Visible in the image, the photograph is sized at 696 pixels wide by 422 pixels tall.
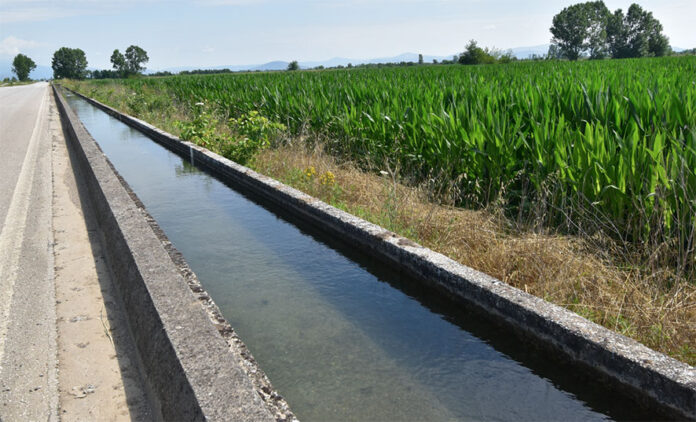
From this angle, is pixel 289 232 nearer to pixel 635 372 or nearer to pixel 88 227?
pixel 88 227

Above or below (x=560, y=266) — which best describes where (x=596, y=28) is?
above

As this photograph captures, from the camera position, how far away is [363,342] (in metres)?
3.23

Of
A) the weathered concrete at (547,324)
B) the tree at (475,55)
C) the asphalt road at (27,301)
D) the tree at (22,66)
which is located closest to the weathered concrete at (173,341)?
the asphalt road at (27,301)

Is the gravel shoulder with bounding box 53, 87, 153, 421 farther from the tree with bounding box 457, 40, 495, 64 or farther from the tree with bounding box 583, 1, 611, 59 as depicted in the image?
the tree with bounding box 583, 1, 611, 59

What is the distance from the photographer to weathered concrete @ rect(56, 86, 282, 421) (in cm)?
213

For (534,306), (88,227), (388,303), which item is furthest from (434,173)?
(88,227)

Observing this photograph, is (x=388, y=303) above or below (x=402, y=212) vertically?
below

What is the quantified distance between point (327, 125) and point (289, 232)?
11.8 feet

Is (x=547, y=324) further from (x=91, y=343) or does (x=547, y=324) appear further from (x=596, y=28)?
(x=596, y=28)

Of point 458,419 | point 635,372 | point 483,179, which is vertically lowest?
point 458,419

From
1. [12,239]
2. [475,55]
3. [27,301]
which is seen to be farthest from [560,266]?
[475,55]

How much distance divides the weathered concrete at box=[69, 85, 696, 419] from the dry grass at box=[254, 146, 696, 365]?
0.36 metres

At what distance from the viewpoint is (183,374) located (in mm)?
2316

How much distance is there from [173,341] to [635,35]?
431 feet
